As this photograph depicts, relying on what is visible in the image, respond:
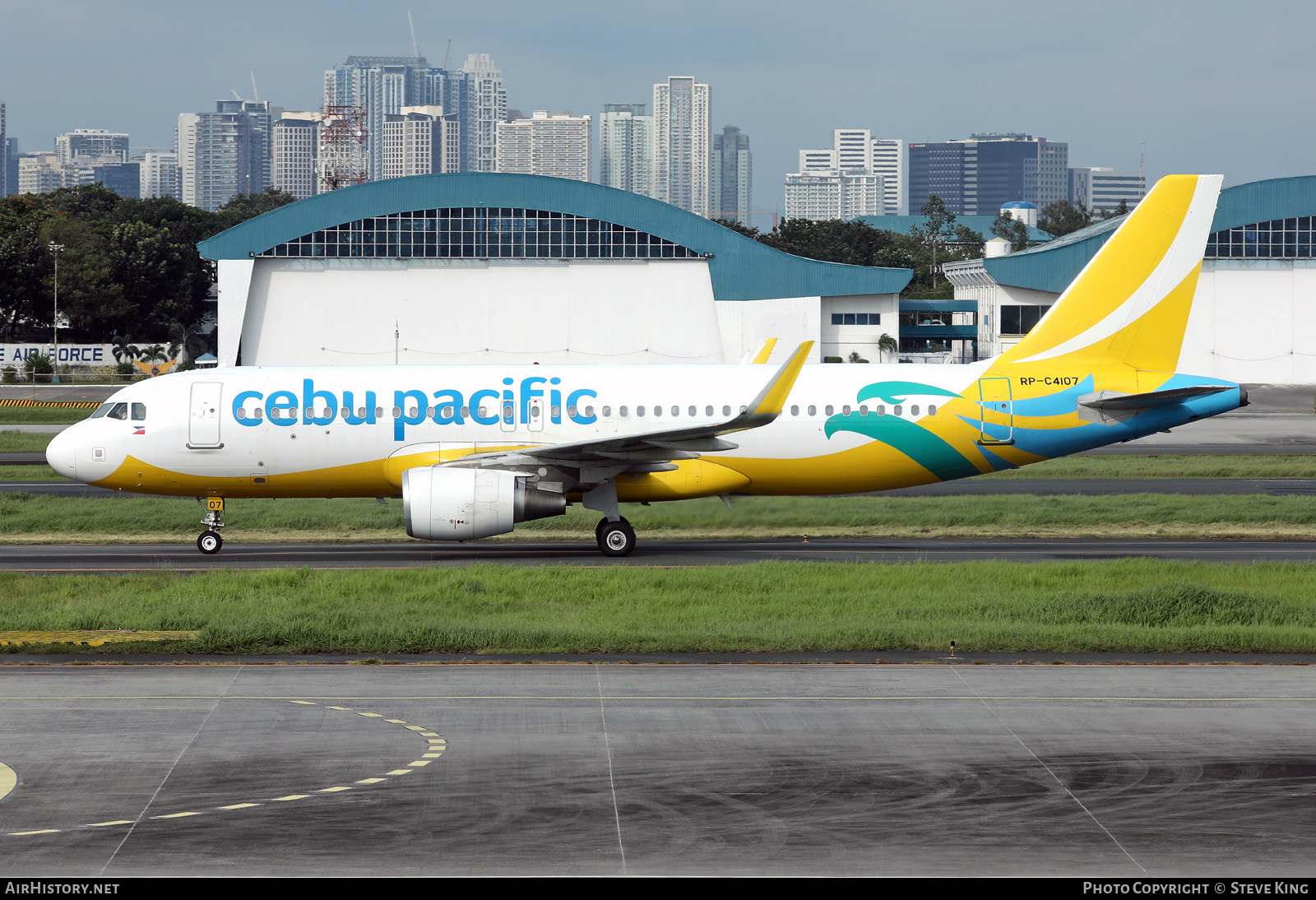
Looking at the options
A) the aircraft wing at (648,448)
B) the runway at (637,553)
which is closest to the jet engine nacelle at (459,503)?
the aircraft wing at (648,448)

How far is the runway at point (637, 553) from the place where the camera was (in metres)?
28.6

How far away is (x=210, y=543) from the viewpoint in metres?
30.0

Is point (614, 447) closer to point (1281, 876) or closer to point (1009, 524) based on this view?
point (1009, 524)

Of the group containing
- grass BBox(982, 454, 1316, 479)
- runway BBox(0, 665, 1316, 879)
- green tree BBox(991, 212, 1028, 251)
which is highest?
green tree BBox(991, 212, 1028, 251)

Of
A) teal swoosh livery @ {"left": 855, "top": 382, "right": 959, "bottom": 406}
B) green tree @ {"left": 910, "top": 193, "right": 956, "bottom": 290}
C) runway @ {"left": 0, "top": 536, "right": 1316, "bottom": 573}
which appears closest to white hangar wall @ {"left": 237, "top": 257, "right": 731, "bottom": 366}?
runway @ {"left": 0, "top": 536, "right": 1316, "bottom": 573}

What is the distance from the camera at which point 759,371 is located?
1220 inches

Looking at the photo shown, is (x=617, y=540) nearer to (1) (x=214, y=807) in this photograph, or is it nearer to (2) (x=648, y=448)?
(2) (x=648, y=448)

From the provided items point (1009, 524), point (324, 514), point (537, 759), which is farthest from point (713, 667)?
point (324, 514)

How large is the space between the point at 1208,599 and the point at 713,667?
29.2ft

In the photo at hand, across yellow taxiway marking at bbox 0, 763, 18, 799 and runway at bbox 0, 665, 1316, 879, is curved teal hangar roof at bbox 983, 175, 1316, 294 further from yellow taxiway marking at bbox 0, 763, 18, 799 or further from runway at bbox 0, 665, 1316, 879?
yellow taxiway marking at bbox 0, 763, 18, 799

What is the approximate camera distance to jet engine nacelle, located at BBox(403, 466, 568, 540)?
1085 inches

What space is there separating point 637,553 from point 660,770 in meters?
16.7

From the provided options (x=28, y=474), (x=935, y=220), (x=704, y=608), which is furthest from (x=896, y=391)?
(x=935, y=220)

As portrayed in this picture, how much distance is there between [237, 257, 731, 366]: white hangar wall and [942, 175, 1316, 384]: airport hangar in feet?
91.5
